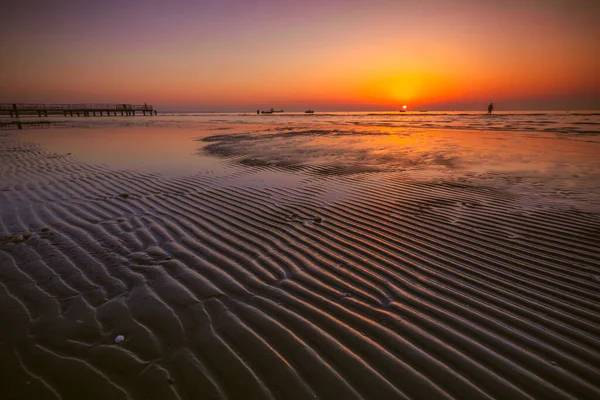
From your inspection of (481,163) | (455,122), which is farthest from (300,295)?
(455,122)

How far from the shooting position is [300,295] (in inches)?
124

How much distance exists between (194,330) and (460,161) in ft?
36.2

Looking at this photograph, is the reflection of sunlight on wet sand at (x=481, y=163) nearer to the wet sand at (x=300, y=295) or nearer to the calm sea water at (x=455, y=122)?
the wet sand at (x=300, y=295)

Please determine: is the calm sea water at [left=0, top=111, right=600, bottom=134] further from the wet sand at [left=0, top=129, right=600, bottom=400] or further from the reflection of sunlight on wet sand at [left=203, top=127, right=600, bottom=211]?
the wet sand at [left=0, top=129, right=600, bottom=400]

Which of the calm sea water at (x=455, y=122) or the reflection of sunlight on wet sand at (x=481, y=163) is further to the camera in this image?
the calm sea water at (x=455, y=122)

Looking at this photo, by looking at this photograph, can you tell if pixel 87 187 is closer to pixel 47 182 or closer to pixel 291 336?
pixel 47 182

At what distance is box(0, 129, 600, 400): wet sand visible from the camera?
2191 mm

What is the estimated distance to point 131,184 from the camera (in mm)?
7660

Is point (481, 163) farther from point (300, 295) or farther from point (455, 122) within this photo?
point (455, 122)

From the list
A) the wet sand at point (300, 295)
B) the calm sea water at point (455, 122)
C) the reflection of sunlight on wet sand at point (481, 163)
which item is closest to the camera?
the wet sand at point (300, 295)

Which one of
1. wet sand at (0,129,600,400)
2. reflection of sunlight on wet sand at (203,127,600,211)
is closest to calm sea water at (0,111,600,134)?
reflection of sunlight on wet sand at (203,127,600,211)

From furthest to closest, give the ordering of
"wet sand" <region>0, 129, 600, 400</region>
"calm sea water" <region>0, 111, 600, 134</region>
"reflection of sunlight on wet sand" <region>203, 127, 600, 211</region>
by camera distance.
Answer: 1. "calm sea water" <region>0, 111, 600, 134</region>
2. "reflection of sunlight on wet sand" <region>203, 127, 600, 211</region>
3. "wet sand" <region>0, 129, 600, 400</region>

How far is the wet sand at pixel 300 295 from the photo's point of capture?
86.3 inches

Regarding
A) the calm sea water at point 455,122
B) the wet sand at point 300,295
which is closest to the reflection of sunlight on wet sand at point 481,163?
the wet sand at point 300,295
